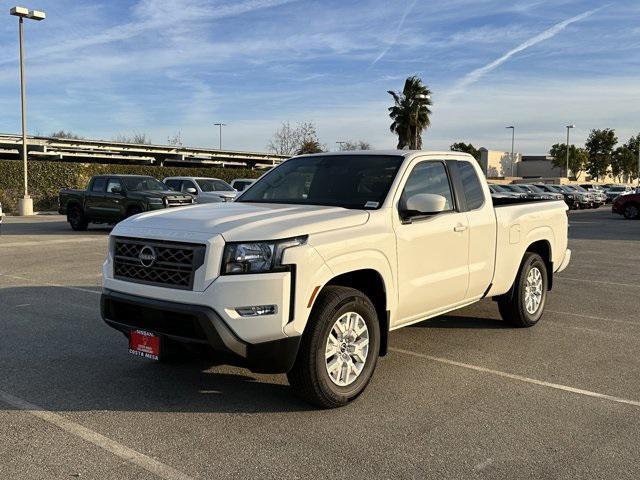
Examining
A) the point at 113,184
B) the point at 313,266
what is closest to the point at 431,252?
the point at 313,266

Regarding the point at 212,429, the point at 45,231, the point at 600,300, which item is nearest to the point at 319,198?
the point at 212,429

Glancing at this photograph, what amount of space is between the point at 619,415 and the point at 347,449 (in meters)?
2.00

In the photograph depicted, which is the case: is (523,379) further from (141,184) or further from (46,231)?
(46,231)

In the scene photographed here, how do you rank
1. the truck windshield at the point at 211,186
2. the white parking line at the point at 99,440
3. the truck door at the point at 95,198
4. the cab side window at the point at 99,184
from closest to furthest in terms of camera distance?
1. the white parking line at the point at 99,440
2. the truck door at the point at 95,198
3. the cab side window at the point at 99,184
4. the truck windshield at the point at 211,186

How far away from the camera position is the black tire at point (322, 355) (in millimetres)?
4203

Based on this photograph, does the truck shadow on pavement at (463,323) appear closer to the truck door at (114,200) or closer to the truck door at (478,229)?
the truck door at (478,229)

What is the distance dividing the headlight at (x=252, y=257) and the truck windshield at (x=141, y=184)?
53.8 feet

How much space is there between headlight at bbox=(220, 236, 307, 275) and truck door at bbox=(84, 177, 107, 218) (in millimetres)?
17078

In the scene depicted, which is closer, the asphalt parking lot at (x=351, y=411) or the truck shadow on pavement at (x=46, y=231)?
the asphalt parking lot at (x=351, y=411)

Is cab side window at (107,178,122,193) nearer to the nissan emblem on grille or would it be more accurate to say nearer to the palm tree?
the nissan emblem on grille

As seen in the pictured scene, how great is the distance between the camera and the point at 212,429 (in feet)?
13.4

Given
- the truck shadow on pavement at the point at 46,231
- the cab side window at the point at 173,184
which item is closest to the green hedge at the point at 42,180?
the truck shadow on pavement at the point at 46,231

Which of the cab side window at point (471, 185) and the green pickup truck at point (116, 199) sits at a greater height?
the cab side window at point (471, 185)

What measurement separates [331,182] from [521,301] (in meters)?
2.59
